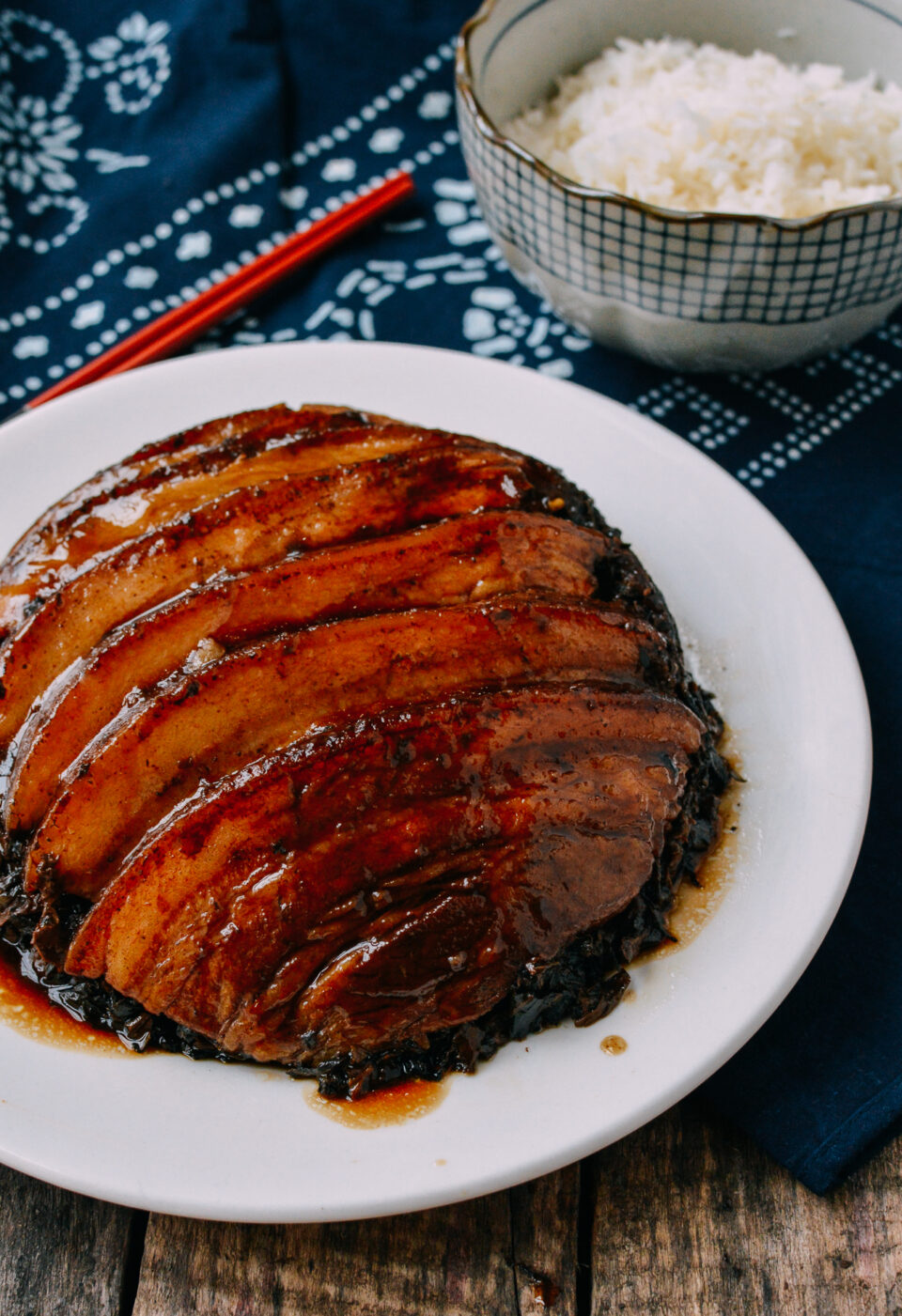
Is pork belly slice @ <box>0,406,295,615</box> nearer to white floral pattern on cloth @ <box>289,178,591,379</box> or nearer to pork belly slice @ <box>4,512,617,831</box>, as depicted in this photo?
Result: pork belly slice @ <box>4,512,617,831</box>

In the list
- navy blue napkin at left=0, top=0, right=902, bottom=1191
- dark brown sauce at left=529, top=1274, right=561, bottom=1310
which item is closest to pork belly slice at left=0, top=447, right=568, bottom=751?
navy blue napkin at left=0, top=0, right=902, bottom=1191

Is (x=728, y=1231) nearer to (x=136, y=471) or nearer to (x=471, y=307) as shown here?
(x=136, y=471)

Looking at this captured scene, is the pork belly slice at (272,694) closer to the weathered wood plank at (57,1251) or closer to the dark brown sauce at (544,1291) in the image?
the weathered wood plank at (57,1251)

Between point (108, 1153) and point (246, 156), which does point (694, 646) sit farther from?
point (246, 156)

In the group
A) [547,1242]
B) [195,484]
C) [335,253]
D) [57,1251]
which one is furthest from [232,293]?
[547,1242]

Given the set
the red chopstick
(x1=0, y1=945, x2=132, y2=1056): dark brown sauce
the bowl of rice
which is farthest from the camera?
the red chopstick
